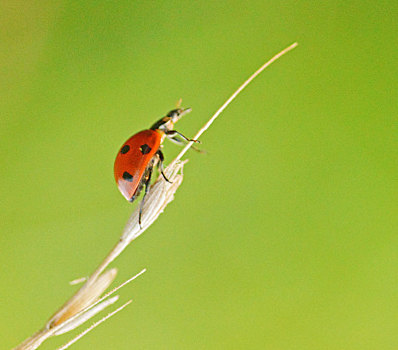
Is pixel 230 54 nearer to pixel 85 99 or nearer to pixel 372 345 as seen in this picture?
pixel 85 99

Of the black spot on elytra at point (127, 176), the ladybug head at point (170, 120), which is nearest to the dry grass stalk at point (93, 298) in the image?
the black spot on elytra at point (127, 176)

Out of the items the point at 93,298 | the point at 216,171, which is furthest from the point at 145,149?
the point at 93,298

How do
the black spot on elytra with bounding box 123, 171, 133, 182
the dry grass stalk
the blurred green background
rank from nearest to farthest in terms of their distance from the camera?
1. the dry grass stalk
2. the black spot on elytra with bounding box 123, 171, 133, 182
3. the blurred green background

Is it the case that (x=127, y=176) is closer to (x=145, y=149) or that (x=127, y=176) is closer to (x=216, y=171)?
(x=145, y=149)

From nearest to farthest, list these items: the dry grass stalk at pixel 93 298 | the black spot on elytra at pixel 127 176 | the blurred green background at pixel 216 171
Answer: the dry grass stalk at pixel 93 298, the black spot on elytra at pixel 127 176, the blurred green background at pixel 216 171

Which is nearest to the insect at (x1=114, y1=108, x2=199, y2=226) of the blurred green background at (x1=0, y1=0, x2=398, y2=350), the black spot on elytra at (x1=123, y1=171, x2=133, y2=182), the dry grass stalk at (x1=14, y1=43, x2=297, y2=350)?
the black spot on elytra at (x1=123, y1=171, x2=133, y2=182)

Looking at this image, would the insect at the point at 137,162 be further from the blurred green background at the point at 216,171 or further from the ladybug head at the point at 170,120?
the blurred green background at the point at 216,171

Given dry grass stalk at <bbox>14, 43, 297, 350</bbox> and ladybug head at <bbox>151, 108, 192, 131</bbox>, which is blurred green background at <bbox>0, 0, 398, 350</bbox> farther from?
dry grass stalk at <bbox>14, 43, 297, 350</bbox>

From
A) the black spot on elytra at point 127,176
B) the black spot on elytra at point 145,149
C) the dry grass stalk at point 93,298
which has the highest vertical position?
the black spot on elytra at point 145,149

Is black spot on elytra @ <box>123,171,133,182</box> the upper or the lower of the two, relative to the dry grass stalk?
upper

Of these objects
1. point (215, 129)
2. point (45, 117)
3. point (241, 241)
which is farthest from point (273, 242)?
point (45, 117)

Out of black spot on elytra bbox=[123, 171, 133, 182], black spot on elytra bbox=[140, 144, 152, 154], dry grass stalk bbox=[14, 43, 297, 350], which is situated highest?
black spot on elytra bbox=[140, 144, 152, 154]
